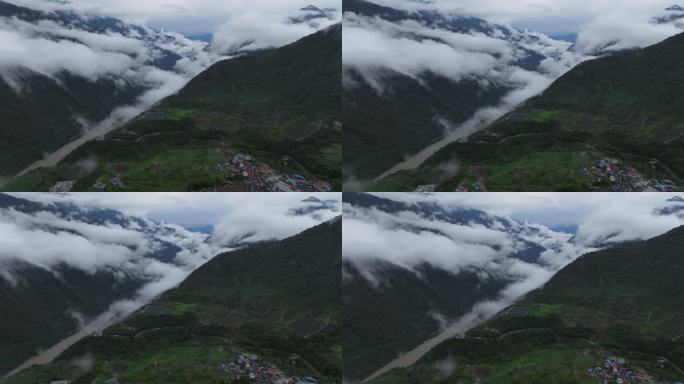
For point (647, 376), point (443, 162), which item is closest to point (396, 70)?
point (443, 162)

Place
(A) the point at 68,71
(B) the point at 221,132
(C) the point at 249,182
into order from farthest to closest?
(A) the point at 68,71
(B) the point at 221,132
(C) the point at 249,182

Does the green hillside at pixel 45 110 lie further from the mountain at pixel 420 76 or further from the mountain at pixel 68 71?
the mountain at pixel 420 76

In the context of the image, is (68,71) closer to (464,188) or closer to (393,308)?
(393,308)

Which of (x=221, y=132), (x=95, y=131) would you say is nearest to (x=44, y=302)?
(x=95, y=131)

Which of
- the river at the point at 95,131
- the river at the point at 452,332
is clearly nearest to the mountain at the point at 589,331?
the river at the point at 452,332

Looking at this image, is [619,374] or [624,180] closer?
[619,374]

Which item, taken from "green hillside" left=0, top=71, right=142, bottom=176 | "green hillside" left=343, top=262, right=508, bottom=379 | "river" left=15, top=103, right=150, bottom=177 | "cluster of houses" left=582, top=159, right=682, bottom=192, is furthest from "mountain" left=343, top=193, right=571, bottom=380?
"green hillside" left=0, top=71, right=142, bottom=176

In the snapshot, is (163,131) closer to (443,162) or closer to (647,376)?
(443,162)
